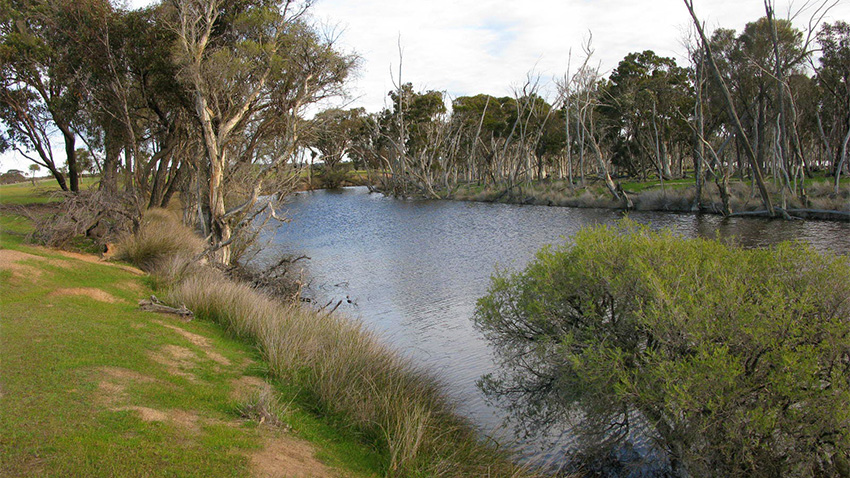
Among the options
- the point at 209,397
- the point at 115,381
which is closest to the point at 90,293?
the point at 115,381

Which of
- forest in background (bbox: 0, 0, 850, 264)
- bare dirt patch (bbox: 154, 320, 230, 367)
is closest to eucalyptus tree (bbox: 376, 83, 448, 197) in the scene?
forest in background (bbox: 0, 0, 850, 264)

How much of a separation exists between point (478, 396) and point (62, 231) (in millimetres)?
12340

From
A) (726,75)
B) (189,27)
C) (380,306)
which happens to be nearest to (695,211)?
(726,75)

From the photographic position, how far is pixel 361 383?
667 cm

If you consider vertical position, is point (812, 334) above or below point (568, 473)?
above

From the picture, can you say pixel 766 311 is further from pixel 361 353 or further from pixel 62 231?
pixel 62 231

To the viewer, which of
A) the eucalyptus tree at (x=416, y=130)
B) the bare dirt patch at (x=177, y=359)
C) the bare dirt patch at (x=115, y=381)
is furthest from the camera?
the eucalyptus tree at (x=416, y=130)

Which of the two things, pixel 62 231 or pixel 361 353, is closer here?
pixel 361 353

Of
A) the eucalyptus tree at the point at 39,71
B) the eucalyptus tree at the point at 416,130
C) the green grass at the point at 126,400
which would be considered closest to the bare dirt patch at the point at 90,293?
the green grass at the point at 126,400

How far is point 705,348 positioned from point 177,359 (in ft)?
18.8

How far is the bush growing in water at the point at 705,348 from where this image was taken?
488 centimetres

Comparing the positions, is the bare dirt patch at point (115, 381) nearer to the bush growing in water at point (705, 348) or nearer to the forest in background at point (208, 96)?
the bush growing in water at point (705, 348)

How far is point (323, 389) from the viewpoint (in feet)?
20.6

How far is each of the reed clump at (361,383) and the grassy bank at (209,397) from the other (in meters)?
0.02
